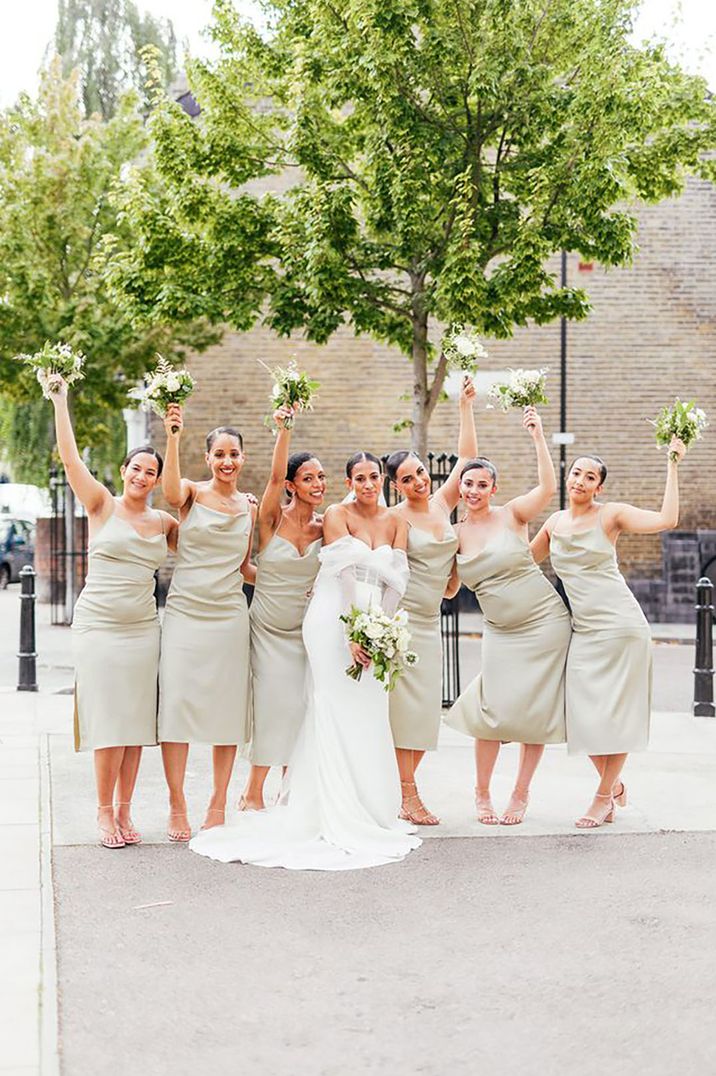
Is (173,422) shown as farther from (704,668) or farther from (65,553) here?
(65,553)

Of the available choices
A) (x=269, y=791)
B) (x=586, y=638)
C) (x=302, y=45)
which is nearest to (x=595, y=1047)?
(x=586, y=638)

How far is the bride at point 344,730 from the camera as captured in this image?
6.58 metres

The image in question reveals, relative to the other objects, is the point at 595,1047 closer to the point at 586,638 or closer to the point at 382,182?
the point at 586,638

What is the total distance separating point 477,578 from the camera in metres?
7.16

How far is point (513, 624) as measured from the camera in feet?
23.6

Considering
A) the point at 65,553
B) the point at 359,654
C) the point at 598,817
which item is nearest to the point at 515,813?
the point at 598,817

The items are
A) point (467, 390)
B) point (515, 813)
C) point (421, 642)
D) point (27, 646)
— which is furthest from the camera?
point (27, 646)

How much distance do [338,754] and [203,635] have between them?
0.97 m

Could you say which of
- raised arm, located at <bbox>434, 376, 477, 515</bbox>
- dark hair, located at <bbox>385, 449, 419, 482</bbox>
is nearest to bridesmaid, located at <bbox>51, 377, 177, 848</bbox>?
dark hair, located at <bbox>385, 449, 419, 482</bbox>

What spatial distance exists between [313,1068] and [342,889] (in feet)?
→ 6.32

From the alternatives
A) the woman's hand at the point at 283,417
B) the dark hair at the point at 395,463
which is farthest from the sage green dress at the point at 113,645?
the dark hair at the point at 395,463

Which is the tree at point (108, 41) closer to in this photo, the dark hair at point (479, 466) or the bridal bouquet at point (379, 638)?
the dark hair at point (479, 466)

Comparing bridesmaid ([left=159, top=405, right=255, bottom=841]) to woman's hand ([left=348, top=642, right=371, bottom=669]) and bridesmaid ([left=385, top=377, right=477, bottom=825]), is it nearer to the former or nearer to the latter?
woman's hand ([left=348, top=642, right=371, bottom=669])

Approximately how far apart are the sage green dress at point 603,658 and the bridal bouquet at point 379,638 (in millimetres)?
1087
